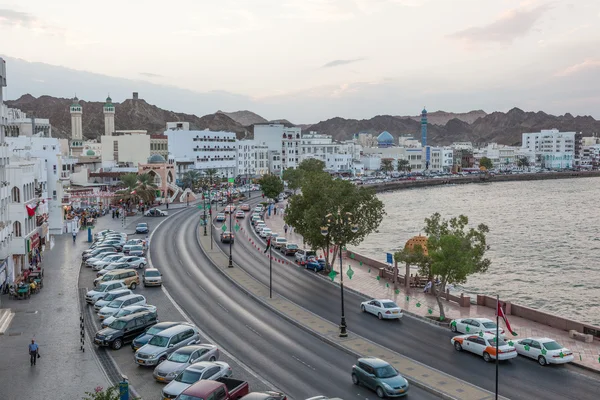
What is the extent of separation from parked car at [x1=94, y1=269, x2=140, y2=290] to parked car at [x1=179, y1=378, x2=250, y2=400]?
18463mm

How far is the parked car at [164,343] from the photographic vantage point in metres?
23.2

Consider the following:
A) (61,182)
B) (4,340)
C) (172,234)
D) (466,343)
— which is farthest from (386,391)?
(61,182)

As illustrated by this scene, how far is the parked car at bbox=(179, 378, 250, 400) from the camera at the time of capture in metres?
18.0

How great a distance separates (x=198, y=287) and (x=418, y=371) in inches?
712

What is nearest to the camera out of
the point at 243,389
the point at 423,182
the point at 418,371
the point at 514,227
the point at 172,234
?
the point at 243,389

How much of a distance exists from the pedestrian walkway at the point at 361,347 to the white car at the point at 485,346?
2.84 metres

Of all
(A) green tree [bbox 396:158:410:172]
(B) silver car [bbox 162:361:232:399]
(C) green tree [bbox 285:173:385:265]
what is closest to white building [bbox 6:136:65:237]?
(C) green tree [bbox 285:173:385:265]

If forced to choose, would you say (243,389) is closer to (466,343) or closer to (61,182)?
(466,343)

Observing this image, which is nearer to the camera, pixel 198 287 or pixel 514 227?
pixel 198 287

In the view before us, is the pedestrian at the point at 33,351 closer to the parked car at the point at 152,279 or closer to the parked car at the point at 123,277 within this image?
the parked car at the point at 123,277

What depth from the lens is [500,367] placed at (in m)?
24.0

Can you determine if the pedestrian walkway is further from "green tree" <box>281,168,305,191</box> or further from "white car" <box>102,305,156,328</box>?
"green tree" <box>281,168,305,191</box>

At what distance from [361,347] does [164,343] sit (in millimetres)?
8617

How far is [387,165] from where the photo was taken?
18862 centimetres
